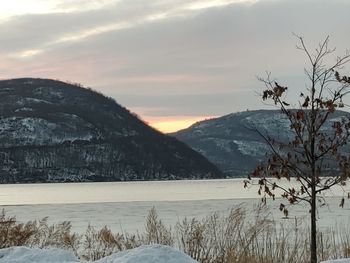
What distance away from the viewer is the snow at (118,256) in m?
5.42

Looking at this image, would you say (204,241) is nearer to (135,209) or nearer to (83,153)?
(135,209)

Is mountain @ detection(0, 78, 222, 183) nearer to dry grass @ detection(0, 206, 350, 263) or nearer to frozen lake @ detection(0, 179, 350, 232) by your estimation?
frozen lake @ detection(0, 179, 350, 232)

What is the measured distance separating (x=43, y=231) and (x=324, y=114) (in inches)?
232

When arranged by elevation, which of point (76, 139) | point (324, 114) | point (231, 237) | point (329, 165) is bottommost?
point (231, 237)

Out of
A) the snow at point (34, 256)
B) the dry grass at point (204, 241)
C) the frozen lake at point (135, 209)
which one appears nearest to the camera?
the snow at point (34, 256)

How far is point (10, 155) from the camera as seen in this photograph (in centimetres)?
17200

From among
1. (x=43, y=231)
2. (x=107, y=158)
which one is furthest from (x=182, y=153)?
(x=43, y=231)

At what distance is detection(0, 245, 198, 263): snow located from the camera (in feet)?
17.8

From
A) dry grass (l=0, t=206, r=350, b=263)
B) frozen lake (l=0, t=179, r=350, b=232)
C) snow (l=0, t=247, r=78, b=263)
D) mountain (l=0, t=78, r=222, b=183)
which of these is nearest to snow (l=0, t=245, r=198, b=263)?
snow (l=0, t=247, r=78, b=263)

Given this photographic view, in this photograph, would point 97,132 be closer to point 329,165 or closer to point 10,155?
point 10,155

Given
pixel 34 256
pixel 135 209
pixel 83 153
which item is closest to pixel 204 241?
pixel 34 256

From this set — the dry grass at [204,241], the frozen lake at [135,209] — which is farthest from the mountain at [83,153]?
the dry grass at [204,241]

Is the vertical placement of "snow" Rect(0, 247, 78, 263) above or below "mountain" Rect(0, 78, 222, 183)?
below

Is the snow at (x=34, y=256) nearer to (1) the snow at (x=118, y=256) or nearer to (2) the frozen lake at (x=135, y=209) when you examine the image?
(1) the snow at (x=118, y=256)
